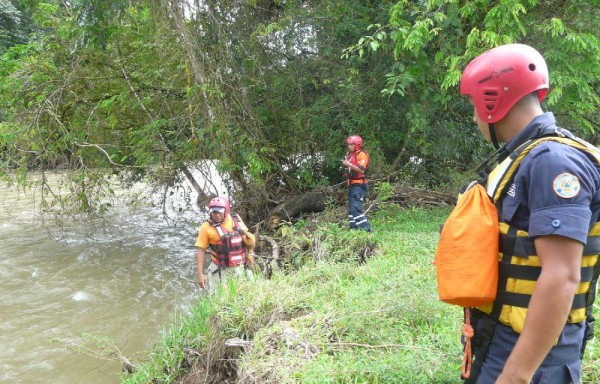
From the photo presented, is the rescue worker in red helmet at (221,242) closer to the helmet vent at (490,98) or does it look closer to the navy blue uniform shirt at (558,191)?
the helmet vent at (490,98)

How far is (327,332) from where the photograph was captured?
4.03m

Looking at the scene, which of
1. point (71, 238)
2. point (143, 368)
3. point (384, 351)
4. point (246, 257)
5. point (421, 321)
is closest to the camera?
point (384, 351)

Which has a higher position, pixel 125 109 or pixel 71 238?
pixel 125 109

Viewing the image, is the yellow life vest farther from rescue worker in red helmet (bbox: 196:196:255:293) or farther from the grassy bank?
rescue worker in red helmet (bbox: 196:196:255:293)

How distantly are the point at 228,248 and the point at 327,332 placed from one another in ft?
9.02

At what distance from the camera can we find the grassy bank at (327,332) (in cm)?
333

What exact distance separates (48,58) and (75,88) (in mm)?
797

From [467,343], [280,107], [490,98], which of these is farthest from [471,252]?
[280,107]

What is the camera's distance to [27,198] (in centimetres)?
1762

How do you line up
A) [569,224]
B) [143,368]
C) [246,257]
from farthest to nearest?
[246,257], [143,368], [569,224]

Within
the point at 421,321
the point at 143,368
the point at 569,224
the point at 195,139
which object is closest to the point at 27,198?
the point at 195,139

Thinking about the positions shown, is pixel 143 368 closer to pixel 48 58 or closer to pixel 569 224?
pixel 569 224

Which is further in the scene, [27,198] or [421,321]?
[27,198]

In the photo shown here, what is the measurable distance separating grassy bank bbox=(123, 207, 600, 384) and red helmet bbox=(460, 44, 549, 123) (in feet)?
6.95
